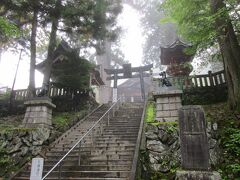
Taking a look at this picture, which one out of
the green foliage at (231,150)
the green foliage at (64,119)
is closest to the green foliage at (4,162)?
the green foliage at (64,119)

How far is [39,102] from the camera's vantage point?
1030 centimetres

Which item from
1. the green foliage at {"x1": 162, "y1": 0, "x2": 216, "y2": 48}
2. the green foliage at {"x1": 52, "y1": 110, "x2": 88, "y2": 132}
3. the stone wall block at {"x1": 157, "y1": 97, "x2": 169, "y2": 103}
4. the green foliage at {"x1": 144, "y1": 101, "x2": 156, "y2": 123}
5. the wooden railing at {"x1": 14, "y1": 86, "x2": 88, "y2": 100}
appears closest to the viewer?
the green foliage at {"x1": 162, "y1": 0, "x2": 216, "y2": 48}

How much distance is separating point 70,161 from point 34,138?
2.25m

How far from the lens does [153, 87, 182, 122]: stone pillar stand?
385 inches

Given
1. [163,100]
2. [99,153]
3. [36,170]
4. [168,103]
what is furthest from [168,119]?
[36,170]

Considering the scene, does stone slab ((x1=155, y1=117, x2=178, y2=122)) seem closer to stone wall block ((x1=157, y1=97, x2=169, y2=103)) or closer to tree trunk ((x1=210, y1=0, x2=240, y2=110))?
stone wall block ((x1=157, y1=97, x2=169, y2=103))

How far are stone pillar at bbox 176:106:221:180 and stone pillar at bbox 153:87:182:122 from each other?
456cm

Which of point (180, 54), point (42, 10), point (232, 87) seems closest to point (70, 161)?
point (232, 87)

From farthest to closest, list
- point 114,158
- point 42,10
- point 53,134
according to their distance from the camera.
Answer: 1. point 42,10
2. point 53,134
3. point 114,158

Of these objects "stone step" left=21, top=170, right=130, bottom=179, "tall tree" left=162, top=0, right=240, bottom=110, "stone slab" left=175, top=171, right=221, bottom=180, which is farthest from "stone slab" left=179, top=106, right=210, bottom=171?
"tall tree" left=162, top=0, right=240, bottom=110

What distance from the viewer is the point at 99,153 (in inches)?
333

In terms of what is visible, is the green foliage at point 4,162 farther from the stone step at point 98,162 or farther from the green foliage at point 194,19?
the green foliage at point 194,19

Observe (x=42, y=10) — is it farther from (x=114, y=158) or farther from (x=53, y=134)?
(x=114, y=158)

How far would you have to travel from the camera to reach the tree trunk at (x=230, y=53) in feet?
30.9
